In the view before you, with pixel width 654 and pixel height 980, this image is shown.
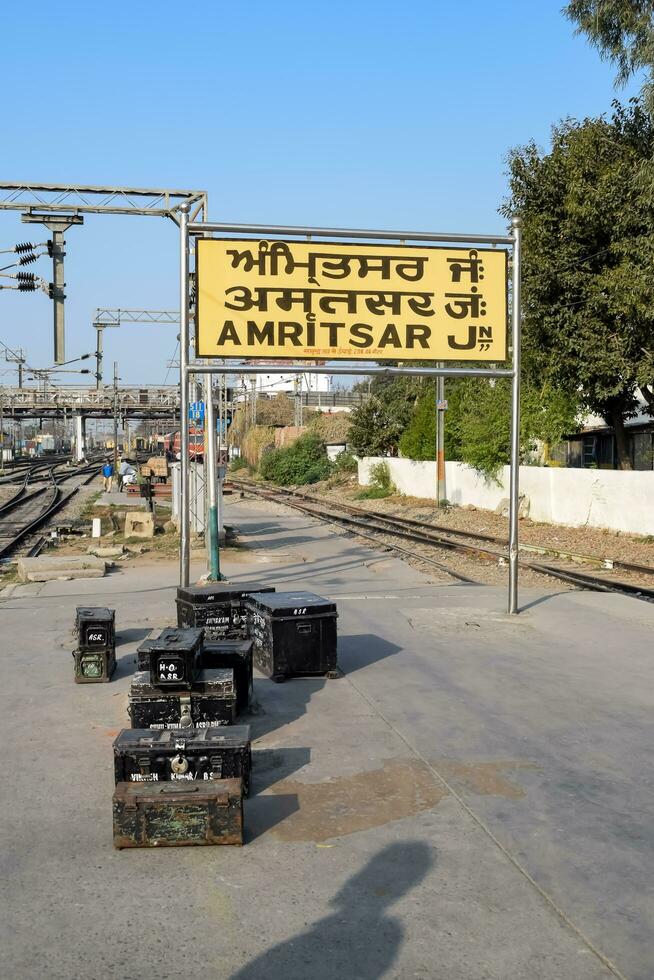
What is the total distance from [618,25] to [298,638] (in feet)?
77.0

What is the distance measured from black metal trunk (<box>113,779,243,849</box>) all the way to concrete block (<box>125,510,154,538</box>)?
2094 centimetres

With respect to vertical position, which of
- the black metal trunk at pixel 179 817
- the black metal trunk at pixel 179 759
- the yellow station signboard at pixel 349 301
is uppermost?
the yellow station signboard at pixel 349 301

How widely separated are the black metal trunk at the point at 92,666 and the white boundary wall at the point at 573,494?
1766 cm

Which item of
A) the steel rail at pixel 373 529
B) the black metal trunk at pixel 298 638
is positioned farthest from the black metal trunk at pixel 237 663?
the steel rail at pixel 373 529

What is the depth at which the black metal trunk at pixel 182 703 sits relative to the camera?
7188mm

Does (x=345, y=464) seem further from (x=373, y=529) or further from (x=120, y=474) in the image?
(x=373, y=529)

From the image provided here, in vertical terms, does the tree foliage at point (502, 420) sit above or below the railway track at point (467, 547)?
above

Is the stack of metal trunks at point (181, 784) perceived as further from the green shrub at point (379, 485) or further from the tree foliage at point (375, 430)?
the tree foliage at point (375, 430)

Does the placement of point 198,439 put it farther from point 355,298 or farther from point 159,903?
point 159,903

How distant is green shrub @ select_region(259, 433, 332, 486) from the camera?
198 ft

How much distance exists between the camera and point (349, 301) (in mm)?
12305

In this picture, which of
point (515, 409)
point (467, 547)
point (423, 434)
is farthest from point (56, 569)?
point (423, 434)

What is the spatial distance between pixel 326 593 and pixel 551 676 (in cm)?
644

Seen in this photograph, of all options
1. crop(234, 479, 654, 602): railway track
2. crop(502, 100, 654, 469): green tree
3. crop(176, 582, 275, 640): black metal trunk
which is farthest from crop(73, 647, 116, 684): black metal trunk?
crop(502, 100, 654, 469): green tree
